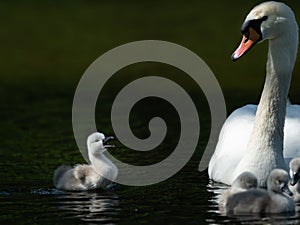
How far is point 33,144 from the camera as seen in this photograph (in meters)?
15.3

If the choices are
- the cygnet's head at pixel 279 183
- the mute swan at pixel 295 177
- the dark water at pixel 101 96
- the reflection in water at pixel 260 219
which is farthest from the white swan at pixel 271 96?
the reflection in water at pixel 260 219

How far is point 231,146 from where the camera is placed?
1270 centimetres

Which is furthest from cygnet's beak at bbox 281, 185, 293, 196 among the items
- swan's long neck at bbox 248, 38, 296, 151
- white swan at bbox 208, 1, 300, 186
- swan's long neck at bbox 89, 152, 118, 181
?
swan's long neck at bbox 89, 152, 118, 181

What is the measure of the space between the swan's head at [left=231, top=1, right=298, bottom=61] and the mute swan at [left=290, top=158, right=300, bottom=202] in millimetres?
1190

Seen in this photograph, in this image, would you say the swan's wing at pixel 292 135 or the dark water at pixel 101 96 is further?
the swan's wing at pixel 292 135

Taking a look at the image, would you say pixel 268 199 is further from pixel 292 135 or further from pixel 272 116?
pixel 292 135

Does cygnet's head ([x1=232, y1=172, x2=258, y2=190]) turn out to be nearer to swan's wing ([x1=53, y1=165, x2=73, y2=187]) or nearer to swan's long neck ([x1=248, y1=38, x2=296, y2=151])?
swan's long neck ([x1=248, y1=38, x2=296, y2=151])

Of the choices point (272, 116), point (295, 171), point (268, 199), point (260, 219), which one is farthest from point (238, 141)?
point (260, 219)

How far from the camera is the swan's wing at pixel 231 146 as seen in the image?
40.4 ft

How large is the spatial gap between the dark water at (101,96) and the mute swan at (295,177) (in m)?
0.66

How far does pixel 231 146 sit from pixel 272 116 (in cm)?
110

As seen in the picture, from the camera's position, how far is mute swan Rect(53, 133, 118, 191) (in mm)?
12000

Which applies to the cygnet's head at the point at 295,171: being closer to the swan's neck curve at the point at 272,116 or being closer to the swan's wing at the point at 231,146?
the swan's neck curve at the point at 272,116

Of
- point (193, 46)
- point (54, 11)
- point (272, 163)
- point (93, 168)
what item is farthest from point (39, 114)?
point (54, 11)
